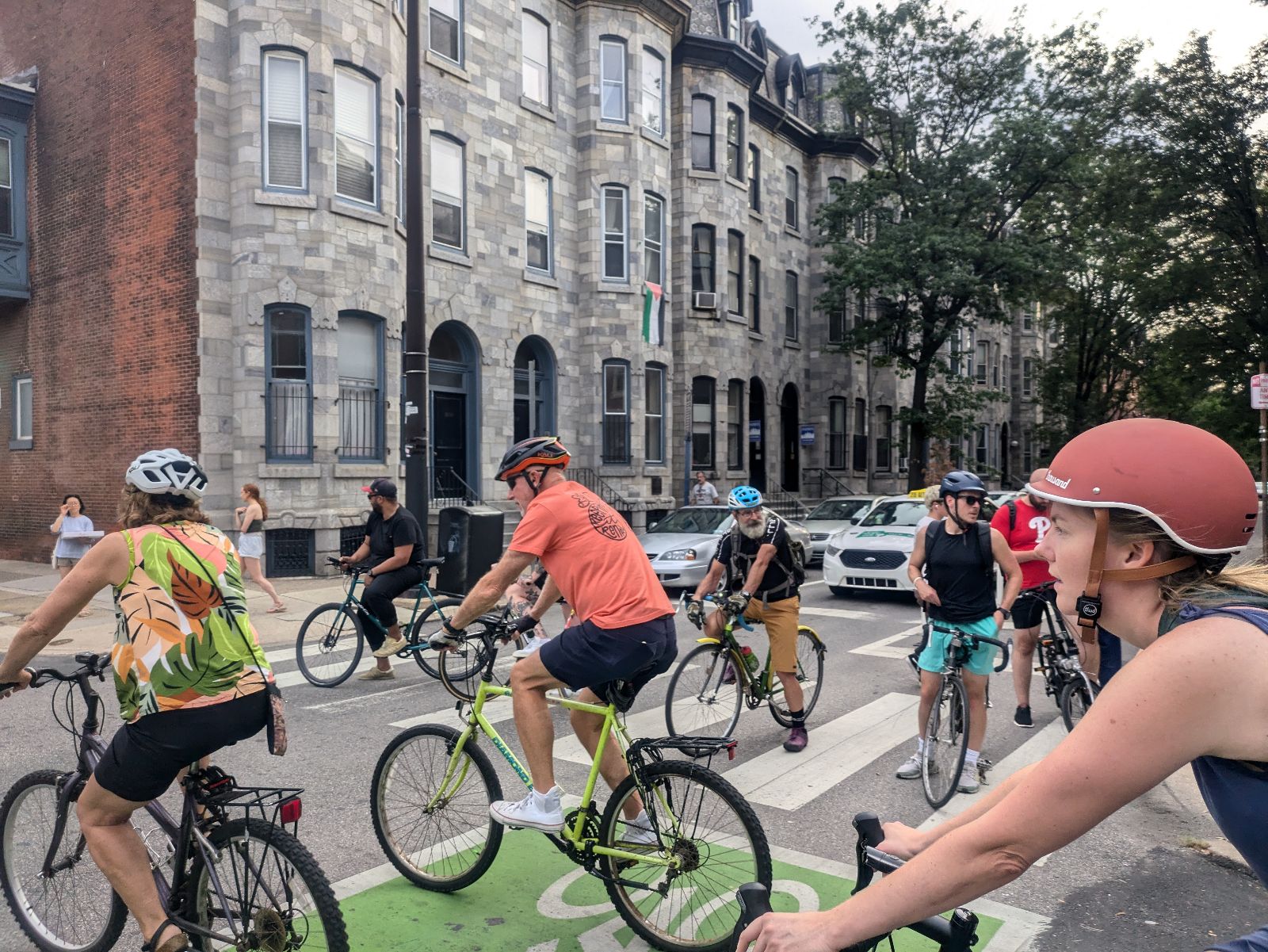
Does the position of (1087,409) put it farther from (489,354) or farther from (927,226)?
(489,354)

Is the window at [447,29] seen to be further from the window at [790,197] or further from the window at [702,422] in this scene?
the window at [790,197]

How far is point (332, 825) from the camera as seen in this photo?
203 inches

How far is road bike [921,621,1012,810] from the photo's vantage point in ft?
18.6

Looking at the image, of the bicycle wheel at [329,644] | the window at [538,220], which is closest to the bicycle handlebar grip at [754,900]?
the bicycle wheel at [329,644]

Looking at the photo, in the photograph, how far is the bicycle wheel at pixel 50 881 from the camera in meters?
3.56

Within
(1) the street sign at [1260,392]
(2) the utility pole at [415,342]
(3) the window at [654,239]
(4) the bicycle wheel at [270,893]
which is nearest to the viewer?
Result: (4) the bicycle wheel at [270,893]

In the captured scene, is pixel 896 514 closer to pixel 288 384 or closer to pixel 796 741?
pixel 796 741

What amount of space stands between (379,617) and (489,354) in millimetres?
12063

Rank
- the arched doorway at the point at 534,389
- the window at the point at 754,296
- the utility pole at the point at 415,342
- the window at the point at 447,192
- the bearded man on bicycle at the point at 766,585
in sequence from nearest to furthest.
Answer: the bearded man on bicycle at the point at 766,585 → the utility pole at the point at 415,342 → the window at the point at 447,192 → the arched doorway at the point at 534,389 → the window at the point at 754,296

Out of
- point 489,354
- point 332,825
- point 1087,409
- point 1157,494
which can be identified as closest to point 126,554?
point 332,825

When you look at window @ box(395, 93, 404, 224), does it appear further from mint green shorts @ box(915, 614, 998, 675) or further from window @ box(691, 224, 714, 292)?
mint green shorts @ box(915, 614, 998, 675)


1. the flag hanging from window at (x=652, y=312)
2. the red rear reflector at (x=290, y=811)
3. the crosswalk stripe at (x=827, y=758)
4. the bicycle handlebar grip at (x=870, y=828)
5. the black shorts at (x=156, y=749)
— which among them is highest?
the flag hanging from window at (x=652, y=312)

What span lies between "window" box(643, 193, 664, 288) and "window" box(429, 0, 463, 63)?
228 inches

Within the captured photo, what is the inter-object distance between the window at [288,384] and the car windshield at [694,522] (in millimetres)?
6233
